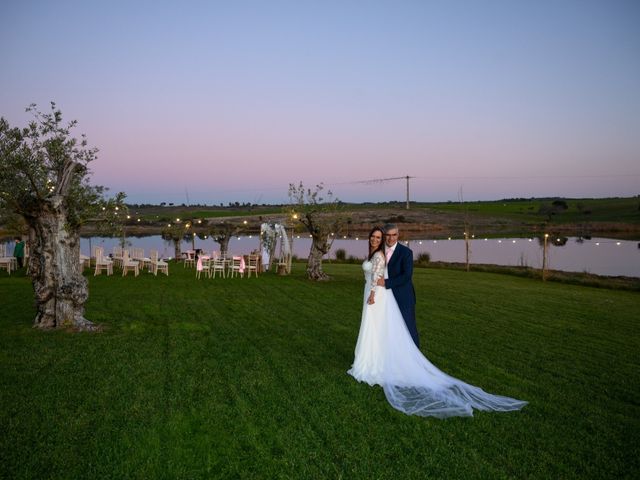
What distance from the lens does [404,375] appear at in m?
6.32

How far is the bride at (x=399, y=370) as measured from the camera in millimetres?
5562

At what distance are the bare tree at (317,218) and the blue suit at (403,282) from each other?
11633 mm

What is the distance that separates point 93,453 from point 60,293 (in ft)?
18.4

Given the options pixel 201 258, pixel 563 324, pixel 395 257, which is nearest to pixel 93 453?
pixel 395 257

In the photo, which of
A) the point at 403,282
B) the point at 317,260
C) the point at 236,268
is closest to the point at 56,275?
the point at 403,282

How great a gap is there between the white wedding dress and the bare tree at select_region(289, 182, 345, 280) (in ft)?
38.4

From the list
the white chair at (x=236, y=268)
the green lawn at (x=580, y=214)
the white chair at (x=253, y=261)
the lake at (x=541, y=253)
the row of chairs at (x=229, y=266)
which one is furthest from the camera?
the green lawn at (x=580, y=214)

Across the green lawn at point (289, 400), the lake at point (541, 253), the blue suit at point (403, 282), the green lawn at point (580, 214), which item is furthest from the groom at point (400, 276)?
the green lawn at point (580, 214)

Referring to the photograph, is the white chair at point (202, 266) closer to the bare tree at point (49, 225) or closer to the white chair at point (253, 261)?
the white chair at point (253, 261)

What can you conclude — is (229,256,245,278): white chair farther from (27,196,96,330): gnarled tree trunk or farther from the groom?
the groom

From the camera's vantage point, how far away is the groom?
22.1ft

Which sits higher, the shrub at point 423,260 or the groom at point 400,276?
the groom at point 400,276

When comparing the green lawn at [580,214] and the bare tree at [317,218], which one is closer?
the bare tree at [317,218]

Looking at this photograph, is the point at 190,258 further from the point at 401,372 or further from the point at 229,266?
the point at 401,372
